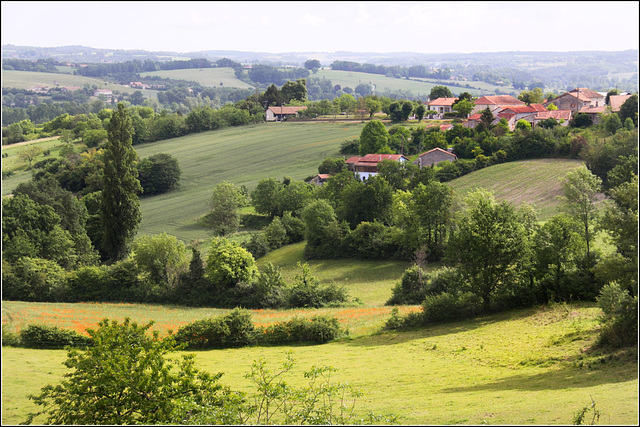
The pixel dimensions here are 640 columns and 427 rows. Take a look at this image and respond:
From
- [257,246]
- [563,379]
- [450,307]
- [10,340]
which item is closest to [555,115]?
[257,246]

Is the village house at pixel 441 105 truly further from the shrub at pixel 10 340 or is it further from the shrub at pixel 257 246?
the shrub at pixel 10 340

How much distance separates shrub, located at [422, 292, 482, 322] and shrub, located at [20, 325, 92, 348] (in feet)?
49.2

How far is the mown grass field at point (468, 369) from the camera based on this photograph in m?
14.6

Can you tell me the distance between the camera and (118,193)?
42.2 metres

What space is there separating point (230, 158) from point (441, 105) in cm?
3173

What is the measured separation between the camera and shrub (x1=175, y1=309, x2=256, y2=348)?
1059 inches

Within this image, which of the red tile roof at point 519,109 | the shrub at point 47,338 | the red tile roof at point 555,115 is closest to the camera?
the shrub at point 47,338

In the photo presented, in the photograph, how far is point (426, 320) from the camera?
28953 millimetres

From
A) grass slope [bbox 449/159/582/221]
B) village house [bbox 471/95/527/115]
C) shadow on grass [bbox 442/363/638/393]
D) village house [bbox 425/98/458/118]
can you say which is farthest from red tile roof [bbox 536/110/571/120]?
shadow on grass [bbox 442/363/638/393]

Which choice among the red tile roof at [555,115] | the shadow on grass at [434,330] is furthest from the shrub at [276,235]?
the red tile roof at [555,115]

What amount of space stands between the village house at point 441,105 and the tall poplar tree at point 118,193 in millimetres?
55053

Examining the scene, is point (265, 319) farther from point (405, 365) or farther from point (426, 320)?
point (405, 365)

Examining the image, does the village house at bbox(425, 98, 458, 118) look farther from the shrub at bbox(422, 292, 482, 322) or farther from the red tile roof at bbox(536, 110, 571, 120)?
the shrub at bbox(422, 292, 482, 322)

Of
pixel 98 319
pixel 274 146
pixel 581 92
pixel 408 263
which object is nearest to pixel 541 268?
pixel 408 263
